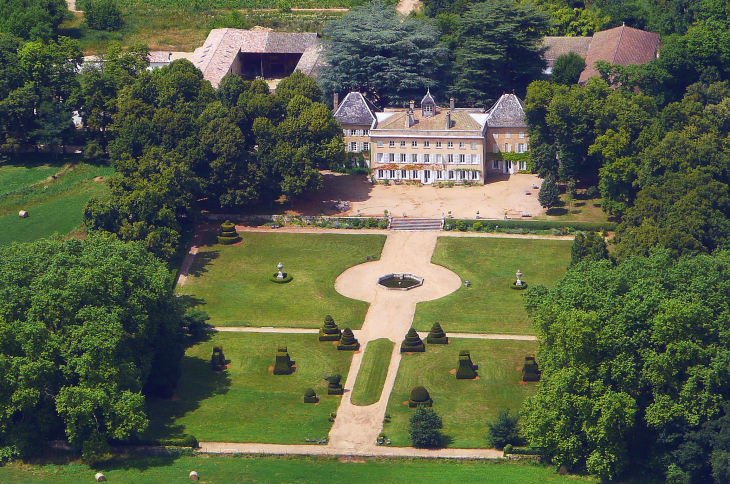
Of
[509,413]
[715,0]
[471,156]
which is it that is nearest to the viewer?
[509,413]

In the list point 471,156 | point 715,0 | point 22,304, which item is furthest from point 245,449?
point 715,0

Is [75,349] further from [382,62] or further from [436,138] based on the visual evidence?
[382,62]

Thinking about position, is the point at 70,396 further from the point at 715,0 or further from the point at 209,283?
the point at 715,0

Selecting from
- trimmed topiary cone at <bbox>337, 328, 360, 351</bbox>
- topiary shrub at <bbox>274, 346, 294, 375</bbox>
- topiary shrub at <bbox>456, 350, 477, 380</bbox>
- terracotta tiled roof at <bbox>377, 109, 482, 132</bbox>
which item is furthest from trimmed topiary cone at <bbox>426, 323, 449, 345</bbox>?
terracotta tiled roof at <bbox>377, 109, 482, 132</bbox>

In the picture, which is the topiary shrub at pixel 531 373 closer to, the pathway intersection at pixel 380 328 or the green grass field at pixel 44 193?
the pathway intersection at pixel 380 328

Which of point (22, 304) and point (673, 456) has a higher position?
point (22, 304)

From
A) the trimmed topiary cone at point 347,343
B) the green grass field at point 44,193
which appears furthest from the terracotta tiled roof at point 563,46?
the trimmed topiary cone at point 347,343
